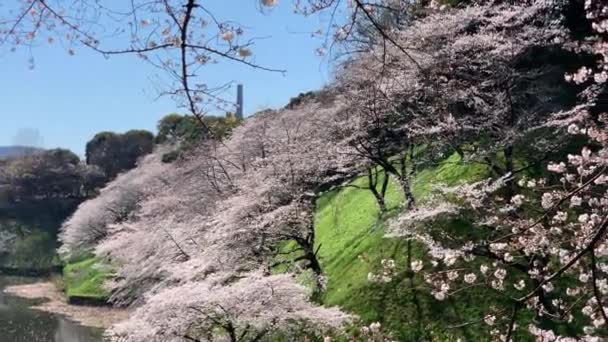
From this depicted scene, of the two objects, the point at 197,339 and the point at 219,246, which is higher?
the point at 219,246

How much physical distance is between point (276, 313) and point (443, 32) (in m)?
7.72

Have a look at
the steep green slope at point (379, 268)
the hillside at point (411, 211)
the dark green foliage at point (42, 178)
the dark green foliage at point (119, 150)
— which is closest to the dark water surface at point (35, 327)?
the hillside at point (411, 211)

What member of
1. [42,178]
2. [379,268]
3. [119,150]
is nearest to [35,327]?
[379,268]

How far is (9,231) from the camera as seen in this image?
4784 cm

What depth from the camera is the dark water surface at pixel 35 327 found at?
22219mm

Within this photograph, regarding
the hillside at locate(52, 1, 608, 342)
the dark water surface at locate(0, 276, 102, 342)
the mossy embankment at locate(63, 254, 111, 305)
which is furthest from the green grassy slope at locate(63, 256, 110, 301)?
the hillside at locate(52, 1, 608, 342)

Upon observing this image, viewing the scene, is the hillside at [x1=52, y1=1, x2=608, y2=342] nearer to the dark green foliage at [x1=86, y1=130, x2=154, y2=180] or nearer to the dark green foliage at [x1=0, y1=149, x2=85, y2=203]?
the dark green foliage at [x1=86, y1=130, x2=154, y2=180]

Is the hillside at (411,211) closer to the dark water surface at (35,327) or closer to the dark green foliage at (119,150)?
the dark water surface at (35,327)

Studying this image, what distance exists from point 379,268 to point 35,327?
17.4 metres

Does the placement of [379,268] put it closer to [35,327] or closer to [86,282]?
[35,327]

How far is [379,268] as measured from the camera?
548 inches

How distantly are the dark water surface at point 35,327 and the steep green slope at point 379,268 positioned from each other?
11.0m

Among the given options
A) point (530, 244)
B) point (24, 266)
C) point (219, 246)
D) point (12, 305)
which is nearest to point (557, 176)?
point (530, 244)

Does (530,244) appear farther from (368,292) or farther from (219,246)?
(219,246)
